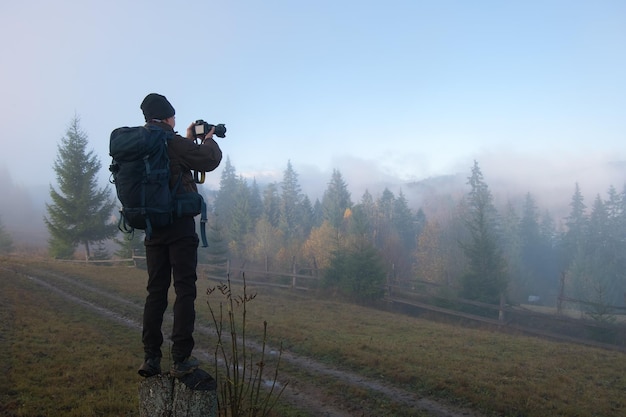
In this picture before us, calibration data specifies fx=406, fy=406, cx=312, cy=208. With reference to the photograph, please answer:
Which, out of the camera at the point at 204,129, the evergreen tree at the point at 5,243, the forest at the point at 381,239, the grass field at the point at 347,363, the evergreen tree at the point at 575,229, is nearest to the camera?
the camera at the point at 204,129

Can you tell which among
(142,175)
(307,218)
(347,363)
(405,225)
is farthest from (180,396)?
(405,225)

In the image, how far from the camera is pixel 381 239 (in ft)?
218

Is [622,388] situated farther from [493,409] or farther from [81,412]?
[81,412]

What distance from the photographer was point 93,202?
119ft

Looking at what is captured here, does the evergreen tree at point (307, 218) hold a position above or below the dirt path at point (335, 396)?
above

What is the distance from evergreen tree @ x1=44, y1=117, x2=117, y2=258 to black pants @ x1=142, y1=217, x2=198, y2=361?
3593 centimetres

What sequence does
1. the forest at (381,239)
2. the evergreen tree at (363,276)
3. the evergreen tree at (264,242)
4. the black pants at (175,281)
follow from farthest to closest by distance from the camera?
1. the evergreen tree at (264,242)
2. the forest at (381,239)
3. the evergreen tree at (363,276)
4. the black pants at (175,281)

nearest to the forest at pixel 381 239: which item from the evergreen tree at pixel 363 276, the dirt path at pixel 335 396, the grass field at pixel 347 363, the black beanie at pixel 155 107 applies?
the evergreen tree at pixel 363 276

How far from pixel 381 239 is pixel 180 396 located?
6435 centimetres

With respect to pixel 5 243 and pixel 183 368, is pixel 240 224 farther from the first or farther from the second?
pixel 183 368

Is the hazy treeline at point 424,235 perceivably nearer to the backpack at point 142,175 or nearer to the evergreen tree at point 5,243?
the evergreen tree at point 5,243

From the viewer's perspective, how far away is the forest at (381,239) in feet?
104

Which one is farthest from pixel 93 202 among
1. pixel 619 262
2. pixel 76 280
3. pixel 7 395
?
pixel 619 262

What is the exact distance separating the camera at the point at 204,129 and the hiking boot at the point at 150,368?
204 centimetres
